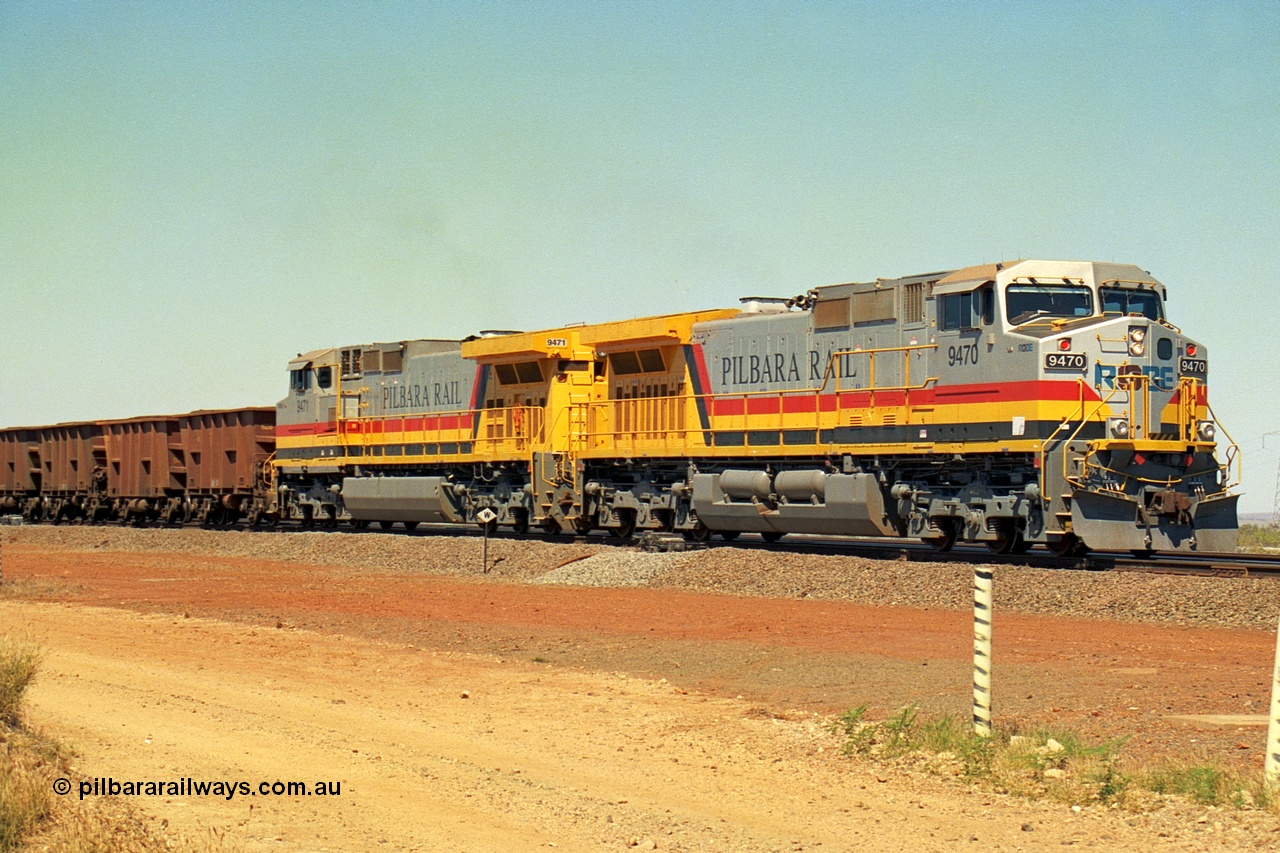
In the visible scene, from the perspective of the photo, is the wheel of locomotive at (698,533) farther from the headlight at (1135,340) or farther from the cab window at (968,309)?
the headlight at (1135,340)

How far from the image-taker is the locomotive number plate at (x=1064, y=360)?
1895 cm

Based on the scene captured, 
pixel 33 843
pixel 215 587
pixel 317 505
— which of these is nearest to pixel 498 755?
pixel 33 843

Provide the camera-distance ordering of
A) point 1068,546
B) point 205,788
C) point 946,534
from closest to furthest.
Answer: point 205,788 < point 1068,546 < point 946,534

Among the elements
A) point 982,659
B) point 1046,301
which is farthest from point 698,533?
point 982,659

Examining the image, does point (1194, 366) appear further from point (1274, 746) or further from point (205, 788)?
point (205, 788)

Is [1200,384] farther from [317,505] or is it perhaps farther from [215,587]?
[317,505]

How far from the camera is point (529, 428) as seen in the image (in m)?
28.8

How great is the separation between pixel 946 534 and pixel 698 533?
17.8ft

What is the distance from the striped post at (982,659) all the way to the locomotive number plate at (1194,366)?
473 inches

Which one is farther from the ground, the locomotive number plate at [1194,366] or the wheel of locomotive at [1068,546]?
Answer: the locomotive number plate at [1194,366]

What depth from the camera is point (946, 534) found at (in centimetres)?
2145

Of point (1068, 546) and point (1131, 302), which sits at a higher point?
point (1131, 302)

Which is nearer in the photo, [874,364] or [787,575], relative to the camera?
[787,575]

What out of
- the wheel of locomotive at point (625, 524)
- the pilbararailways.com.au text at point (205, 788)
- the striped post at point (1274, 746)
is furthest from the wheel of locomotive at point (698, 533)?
the striped post at point (1274, 746)
